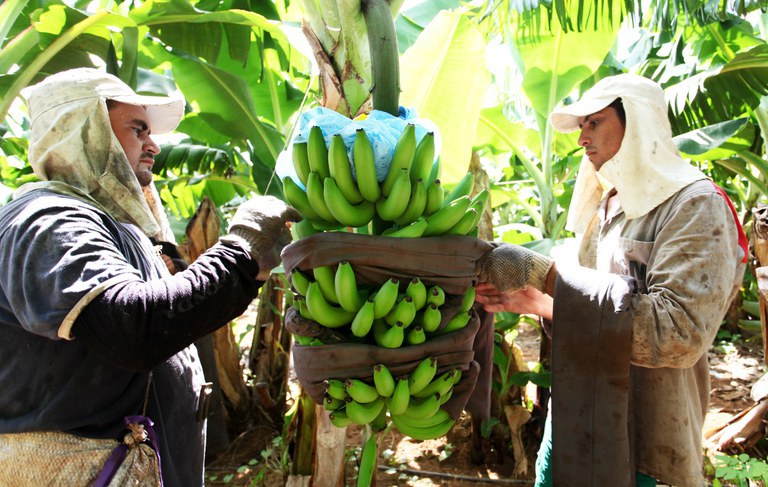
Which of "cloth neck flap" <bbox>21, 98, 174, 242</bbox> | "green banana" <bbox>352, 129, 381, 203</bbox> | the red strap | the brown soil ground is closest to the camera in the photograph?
"green banana" <bbox>352, 129, 381, 203</bbox>

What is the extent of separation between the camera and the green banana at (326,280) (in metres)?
1.16

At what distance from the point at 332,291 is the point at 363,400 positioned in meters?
0.24

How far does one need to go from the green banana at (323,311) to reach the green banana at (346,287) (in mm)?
32

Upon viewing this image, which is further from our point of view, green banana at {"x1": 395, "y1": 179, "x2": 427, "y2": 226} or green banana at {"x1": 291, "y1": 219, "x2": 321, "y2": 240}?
green banana at {"x1": 291, "y1": 219, "x2": 321, "y2": 240}

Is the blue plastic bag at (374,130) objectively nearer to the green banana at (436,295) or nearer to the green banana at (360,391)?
the green banana at (436,295)

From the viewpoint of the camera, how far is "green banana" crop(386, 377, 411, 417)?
44.6 inches

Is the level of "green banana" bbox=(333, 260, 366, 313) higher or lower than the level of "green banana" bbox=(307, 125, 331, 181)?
lower

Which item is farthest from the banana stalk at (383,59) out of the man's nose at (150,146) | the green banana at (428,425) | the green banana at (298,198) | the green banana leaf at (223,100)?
the green banana leaf at (223,100)

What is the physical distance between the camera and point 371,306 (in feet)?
3.65

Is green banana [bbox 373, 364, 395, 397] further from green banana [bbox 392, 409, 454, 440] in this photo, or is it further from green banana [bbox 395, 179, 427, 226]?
green banana [bbox 395, 179, 427, 226]

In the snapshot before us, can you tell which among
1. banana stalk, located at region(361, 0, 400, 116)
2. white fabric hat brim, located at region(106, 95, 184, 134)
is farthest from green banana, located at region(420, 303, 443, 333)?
white fabric hat brim, located at region(106, 95, 184, 134)

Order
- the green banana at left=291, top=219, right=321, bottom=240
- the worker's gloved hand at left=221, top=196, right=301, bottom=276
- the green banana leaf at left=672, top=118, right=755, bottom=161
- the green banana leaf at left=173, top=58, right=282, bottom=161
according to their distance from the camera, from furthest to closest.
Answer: the green banana leaf at left=173, top=58, right=282, bottom=161
the green banana leaf at left=672, top=118, right=755, bottom=161
the worker's gloved hand at left=221, top=196, right=301, bottom=276
the green banana at left=291, top=219, right=321, bottom=240

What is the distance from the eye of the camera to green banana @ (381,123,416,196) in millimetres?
1120

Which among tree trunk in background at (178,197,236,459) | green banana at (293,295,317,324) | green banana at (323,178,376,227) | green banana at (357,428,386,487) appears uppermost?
green banana at (323,178,376,227)
